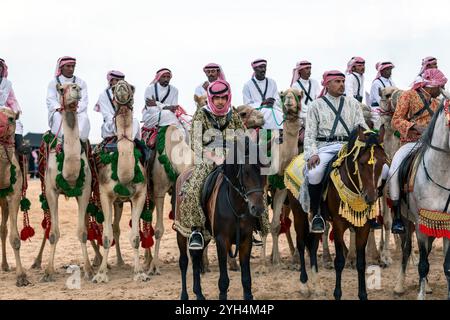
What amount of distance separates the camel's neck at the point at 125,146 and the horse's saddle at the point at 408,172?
4136 mm

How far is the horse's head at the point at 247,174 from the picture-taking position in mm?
8086

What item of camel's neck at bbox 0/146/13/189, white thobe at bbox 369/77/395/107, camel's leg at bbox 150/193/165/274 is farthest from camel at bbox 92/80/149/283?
white thobe at bbox 369/77/395/107

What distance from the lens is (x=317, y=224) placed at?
965 cm

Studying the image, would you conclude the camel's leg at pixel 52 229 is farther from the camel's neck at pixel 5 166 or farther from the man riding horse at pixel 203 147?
the man riding horse at pixel 203 147

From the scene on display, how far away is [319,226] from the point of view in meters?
9.64

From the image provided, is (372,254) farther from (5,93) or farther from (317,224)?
(5,93)

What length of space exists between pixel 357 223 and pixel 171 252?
7.14m

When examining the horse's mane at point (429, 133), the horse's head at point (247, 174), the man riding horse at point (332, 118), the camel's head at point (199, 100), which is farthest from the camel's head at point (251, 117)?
the horse's head at point (247, 174)

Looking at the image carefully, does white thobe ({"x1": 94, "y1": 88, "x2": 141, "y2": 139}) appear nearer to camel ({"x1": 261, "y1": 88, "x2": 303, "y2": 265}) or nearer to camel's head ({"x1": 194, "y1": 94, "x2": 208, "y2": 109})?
camel's head ({"x1": 194, "y1": 94, "x2": 208, "y2": 109})

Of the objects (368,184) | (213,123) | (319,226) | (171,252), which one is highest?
(213,123)

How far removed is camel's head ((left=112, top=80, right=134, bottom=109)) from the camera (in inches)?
454
